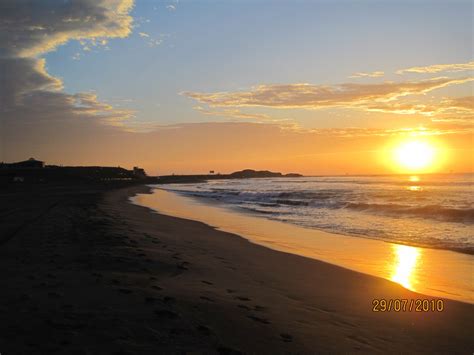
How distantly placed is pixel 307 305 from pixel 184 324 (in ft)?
8.39

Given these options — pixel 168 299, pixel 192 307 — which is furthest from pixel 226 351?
pixel 168 299

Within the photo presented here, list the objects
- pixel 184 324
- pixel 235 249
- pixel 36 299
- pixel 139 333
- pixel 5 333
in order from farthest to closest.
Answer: pixel 235 249
pixel 36 299
pixel 184 324
pixel 139 333
pixel 5 333

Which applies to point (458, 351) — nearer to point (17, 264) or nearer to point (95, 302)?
point (95, 302)

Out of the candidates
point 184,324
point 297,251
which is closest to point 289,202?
point 297,251

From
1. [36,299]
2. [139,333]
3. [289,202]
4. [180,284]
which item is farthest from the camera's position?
[289,202]

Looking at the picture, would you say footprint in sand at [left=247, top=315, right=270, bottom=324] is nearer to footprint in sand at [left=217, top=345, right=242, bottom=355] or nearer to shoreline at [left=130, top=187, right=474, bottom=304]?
footprint in sand at [left=217, top=345, right=242, bottom=355]

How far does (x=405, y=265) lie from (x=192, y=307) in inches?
277

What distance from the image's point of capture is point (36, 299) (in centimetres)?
554

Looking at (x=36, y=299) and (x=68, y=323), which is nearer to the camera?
(x=68, y=323)

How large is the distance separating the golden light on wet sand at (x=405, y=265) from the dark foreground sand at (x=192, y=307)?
1.84 feet

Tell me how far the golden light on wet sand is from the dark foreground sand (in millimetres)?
560

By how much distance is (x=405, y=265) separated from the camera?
1065 cm

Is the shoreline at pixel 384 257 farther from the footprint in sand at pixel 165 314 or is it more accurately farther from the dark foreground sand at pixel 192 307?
the footprint in sand at pixel 165 314

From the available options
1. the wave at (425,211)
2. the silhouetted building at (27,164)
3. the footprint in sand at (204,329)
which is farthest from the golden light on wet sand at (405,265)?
the silhouetted building at (27,164)
